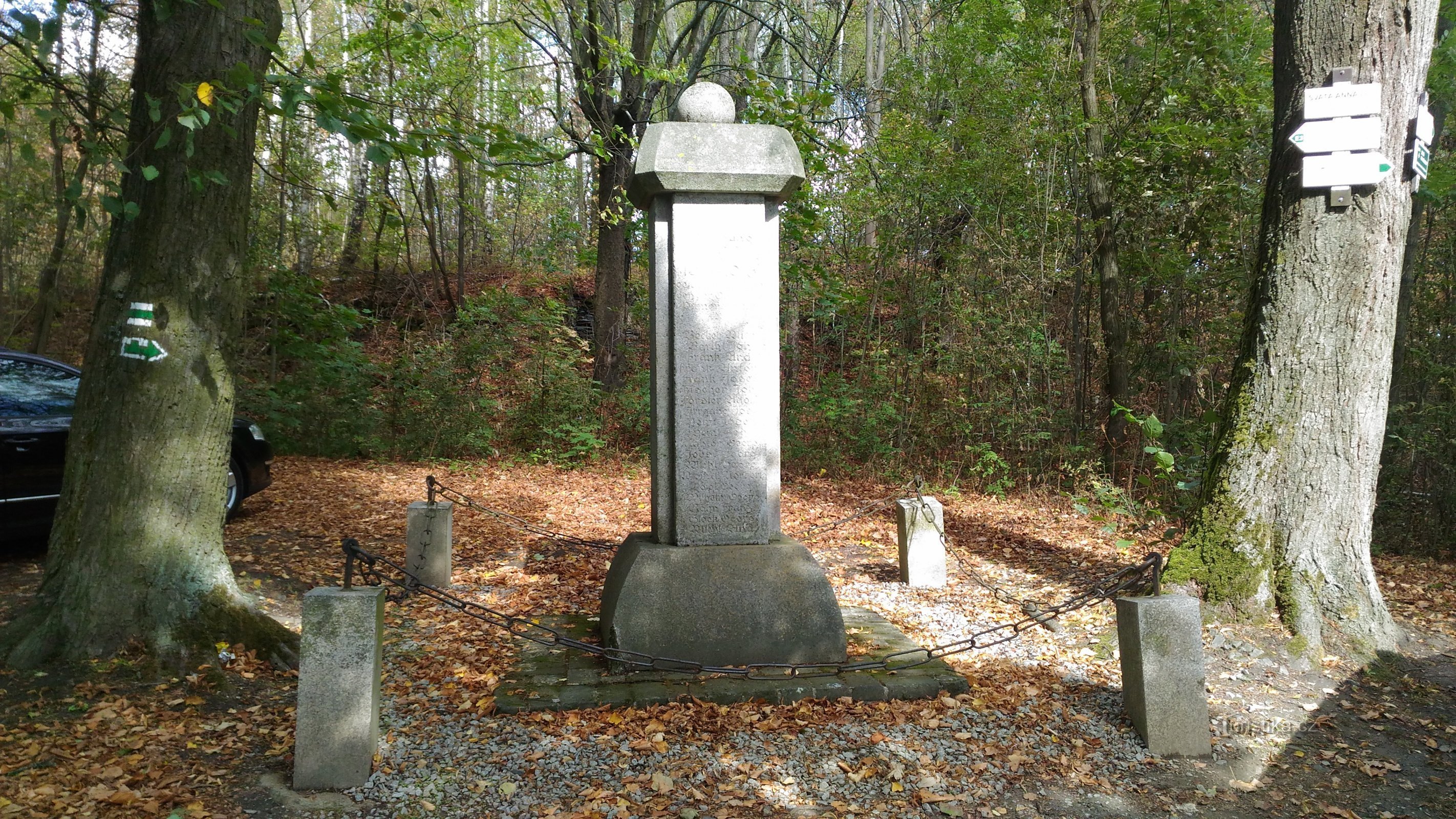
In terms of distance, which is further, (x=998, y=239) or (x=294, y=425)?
(x=294, y=425)

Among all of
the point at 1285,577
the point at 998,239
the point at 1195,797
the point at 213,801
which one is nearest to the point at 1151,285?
the point at 998,239

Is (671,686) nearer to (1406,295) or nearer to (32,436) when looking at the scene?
(32,436)

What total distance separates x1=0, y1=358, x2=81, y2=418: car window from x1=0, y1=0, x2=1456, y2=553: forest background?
171 centimetres

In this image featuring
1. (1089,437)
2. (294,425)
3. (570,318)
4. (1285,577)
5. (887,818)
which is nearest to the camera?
(887,818)

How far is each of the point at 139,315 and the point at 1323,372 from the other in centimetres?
624

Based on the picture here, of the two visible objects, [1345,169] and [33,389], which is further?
[33,389]

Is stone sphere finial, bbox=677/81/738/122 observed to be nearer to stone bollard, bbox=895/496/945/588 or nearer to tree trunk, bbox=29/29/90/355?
stone bollard, bbox=895/496/945/588

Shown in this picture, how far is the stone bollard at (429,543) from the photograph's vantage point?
6078mm

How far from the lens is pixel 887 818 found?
296cm

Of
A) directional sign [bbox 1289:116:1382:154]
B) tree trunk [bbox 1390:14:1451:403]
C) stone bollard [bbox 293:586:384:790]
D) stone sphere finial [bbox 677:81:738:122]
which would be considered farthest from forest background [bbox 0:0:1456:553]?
stone bollard [bbox 293:586:384:790]

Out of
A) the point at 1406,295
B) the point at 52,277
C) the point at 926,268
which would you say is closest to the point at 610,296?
the point at 926,268

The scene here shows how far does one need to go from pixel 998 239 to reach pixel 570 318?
29.1 feet

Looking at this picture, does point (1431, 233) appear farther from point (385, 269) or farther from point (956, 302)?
point (385, 269)

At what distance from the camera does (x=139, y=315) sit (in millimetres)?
4023
